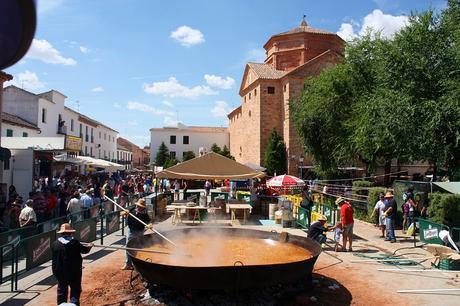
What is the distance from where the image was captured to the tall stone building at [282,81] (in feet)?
139

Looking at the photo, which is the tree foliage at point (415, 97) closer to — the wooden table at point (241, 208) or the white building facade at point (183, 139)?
the wooden table at point (241, 208)

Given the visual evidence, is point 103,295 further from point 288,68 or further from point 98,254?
point 288,68

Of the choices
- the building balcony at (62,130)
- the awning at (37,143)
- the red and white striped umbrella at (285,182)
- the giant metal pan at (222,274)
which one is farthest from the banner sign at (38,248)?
the building balcony at (62,130)

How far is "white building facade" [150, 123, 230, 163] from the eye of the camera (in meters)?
78.1

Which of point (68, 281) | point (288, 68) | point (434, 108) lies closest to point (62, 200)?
point (68, 281)

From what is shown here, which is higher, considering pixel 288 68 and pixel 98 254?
pixel 288 68

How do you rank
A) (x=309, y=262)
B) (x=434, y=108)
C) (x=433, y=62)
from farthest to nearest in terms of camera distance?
(x=433, y=62) → (x=434, y=108) → (x=309, y=262)

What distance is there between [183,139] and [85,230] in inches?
2641

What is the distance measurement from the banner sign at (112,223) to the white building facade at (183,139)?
206 ft

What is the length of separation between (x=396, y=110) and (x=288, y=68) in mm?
30511

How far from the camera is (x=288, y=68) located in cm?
4878

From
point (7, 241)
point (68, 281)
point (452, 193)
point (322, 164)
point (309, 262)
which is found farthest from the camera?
point (322, 164)

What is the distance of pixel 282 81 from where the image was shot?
44875mm

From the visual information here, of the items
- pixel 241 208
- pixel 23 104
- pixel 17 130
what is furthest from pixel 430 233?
pixel 23 104
